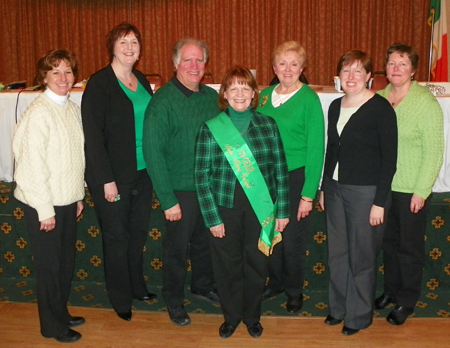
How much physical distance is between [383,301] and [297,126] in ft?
3.53

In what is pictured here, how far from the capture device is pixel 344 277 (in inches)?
96.4

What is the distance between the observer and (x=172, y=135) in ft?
7.49

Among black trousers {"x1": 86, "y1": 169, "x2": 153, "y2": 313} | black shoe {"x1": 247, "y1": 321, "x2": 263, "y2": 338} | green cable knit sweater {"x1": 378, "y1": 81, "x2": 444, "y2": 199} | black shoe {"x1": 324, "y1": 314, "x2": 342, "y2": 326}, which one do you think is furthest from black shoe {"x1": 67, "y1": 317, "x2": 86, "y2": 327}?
green cable knit sweater {"x1": 378, "y1": 81, "x2": 444, "y2": 199}

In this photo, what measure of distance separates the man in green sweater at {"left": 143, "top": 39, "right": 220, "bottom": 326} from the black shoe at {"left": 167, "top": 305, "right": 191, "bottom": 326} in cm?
21

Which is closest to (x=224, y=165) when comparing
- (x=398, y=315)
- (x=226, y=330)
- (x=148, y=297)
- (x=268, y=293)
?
(x=226, y=330)

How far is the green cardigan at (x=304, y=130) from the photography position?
2.29 metres

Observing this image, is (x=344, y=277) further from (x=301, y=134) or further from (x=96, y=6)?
(x=96, y=6)

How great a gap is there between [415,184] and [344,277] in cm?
55

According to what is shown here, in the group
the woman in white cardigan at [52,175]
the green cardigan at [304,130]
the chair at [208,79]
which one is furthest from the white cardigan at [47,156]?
the chair at [208,79]

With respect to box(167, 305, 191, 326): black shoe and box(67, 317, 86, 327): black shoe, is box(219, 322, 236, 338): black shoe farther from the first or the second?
box(67, 317, 86, 327): black shoe

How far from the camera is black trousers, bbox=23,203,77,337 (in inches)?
87.9

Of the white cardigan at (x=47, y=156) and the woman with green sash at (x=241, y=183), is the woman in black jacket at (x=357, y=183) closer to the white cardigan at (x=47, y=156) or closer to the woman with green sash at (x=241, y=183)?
the woman with green sash at (x=241, y=183)

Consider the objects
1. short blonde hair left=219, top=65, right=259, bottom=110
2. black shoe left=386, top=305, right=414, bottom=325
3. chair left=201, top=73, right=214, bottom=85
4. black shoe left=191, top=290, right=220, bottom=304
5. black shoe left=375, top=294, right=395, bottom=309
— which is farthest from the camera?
chair left=201, top=73, right=214, bottom=85

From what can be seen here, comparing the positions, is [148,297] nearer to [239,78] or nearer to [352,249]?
[352,249]
